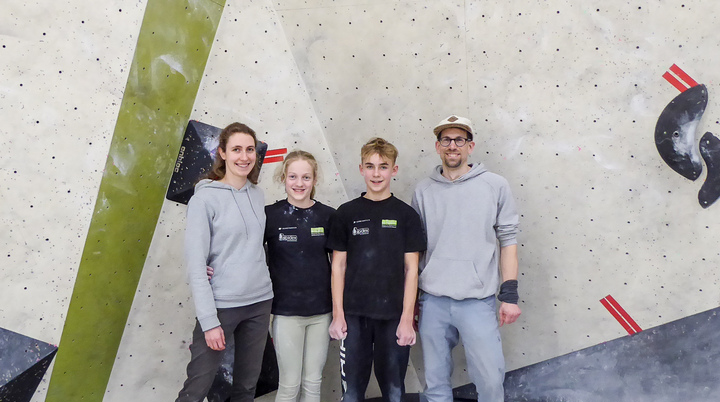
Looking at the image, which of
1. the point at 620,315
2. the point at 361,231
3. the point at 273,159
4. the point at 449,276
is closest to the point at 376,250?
the point at 361,231

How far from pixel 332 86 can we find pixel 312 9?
0.37 m

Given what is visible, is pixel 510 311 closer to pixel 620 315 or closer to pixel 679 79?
pixel 620 315

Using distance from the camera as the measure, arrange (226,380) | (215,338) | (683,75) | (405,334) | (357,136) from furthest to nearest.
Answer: (357,136) → (226,380) → (683,75) → (405,334) → (215,338)

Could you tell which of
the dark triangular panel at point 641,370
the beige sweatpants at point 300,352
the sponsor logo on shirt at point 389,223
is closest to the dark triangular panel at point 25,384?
the beige sweatpants at point 300,352

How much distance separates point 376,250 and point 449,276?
0.30m

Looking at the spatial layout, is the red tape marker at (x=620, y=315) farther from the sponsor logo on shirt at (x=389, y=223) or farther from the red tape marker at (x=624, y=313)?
the sponsor logo on shirt at (x=389, y=223)

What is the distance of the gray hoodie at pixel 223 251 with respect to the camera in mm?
1578

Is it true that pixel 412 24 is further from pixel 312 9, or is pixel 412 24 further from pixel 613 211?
pixel 613 211

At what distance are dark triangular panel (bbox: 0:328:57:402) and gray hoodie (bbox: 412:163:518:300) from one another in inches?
60.1

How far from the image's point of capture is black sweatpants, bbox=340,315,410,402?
1.77m

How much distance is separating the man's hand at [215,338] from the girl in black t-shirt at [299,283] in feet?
0.75

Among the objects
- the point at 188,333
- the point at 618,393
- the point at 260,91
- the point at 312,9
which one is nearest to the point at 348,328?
the point at 188,333

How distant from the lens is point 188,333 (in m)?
2.12

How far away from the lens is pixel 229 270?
1.64m
